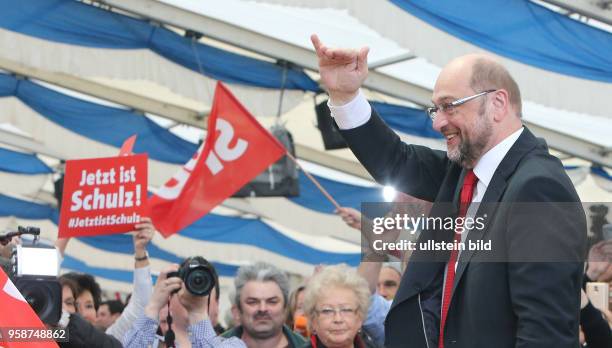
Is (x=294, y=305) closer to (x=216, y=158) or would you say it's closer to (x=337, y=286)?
(x=216, y=158)

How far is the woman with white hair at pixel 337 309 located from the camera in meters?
4.40

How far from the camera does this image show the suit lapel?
2541 mm

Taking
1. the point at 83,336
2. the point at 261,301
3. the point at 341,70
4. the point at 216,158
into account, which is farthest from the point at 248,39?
the point at 341,70

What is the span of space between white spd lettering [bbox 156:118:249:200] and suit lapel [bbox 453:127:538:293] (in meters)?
4.43

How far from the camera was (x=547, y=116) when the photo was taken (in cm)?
995

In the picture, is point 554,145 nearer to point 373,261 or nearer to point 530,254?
point 373,261

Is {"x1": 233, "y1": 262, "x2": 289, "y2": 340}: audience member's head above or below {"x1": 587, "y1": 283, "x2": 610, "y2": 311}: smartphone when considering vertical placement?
above

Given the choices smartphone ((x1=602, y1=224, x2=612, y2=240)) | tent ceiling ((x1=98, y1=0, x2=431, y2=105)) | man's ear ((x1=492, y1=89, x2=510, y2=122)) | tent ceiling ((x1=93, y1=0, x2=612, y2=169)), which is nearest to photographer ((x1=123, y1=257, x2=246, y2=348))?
smartphone ((x1=602, y1=224, x2=612, y2=240))

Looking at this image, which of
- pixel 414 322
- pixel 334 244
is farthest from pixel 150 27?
pixel 334 244

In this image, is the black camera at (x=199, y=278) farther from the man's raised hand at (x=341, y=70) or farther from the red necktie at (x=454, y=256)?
the red necktie at (x=454, y=256)

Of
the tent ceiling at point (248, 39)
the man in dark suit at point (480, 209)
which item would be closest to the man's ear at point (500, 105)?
the man in dark suit at point (480, 209)

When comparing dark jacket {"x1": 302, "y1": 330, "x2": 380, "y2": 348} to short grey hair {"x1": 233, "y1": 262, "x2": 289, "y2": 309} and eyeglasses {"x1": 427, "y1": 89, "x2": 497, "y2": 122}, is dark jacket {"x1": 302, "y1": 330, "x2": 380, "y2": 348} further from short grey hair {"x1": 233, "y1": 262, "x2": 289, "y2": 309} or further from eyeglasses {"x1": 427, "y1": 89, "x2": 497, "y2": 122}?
eyeglasses {"x1": 427, "y1": 89, "x2": 497, "y2": 122}

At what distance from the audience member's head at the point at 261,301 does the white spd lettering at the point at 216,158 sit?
2.05m

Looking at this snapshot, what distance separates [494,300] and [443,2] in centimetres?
464
